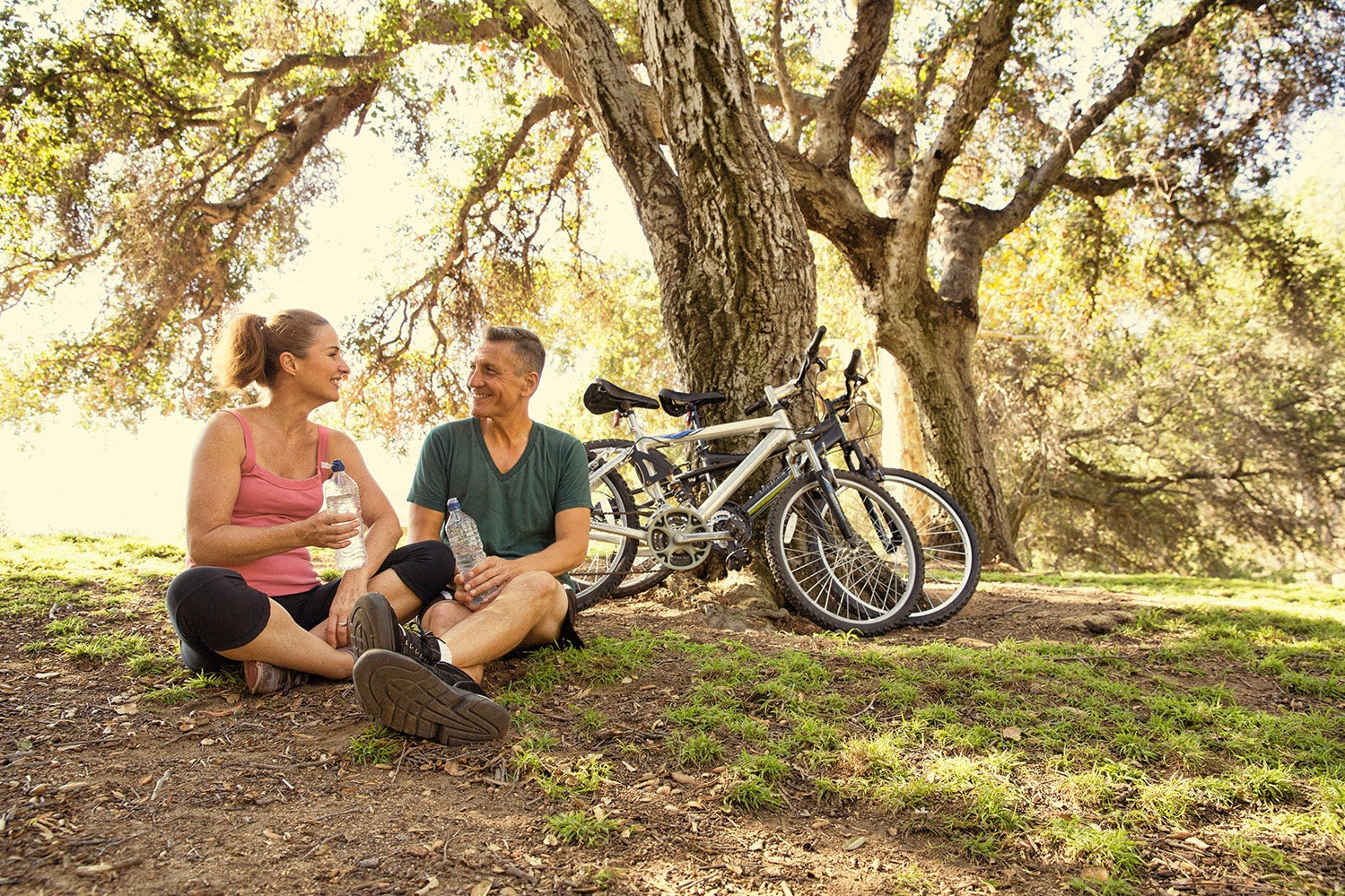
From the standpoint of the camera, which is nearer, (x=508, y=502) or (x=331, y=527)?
(x=331, y=527)

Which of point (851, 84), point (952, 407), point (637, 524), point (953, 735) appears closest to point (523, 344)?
point (637, 524)

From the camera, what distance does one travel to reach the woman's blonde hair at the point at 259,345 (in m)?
2.96

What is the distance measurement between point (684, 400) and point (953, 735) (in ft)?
7.94

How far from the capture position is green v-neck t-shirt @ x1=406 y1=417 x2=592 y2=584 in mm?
3260

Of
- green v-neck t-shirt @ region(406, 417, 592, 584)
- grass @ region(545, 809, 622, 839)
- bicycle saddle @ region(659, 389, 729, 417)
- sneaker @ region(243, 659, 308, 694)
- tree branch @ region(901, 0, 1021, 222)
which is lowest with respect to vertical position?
grass @ region(545, 809, 622, 839)

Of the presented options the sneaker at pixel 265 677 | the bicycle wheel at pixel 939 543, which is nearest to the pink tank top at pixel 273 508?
the sneaker at pixel 265 677

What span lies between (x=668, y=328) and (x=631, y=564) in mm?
1485

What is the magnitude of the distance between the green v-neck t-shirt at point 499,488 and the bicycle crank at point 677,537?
133 cm

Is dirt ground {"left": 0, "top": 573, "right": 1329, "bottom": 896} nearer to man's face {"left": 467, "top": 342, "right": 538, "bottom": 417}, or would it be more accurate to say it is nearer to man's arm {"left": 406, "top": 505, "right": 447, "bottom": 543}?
man's arm {"left": 406, "top": 505, "right": 447, "bottom": 543}

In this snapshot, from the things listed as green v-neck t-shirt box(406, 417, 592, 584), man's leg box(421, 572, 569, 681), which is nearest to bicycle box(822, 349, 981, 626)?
green v-neck t-shirt box(406, 417, 592, 584)

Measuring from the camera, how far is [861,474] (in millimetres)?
4625

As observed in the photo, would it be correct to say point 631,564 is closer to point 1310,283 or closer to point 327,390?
point 327,390

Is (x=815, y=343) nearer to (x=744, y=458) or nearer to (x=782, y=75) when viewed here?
(x=744, y=458)

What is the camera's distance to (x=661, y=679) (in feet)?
10.6
